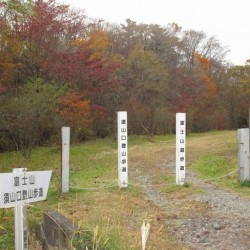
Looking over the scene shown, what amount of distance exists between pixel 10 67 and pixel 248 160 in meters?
10.5

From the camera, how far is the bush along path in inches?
204

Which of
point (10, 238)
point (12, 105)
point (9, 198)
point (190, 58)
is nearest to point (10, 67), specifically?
point (12, 105)

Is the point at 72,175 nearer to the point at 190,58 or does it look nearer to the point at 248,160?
the point at 248,160

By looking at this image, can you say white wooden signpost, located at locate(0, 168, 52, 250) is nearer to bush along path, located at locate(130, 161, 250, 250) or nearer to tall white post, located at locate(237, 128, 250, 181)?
bush along path, located at locate(130, 161, 250, 250)

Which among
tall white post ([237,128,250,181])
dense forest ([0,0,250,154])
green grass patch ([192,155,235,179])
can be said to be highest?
dense forest ([0,0,250,154])

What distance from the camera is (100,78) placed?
19.8m

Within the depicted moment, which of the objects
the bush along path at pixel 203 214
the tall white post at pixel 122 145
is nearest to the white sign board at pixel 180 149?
the bush along path at pixel 203 214

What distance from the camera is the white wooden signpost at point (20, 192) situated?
10.7 feet

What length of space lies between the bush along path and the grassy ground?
15 cm

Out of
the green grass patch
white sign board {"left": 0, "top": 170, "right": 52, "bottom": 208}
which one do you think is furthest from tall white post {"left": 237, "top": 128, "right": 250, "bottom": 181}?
white sign board {"left": 0, "top": 170, "right": 52, "bottom": 208}

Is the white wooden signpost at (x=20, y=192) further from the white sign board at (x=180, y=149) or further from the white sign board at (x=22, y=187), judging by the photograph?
the white sign board at (x=180, y=149)

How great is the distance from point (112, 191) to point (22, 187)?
5.02 metres

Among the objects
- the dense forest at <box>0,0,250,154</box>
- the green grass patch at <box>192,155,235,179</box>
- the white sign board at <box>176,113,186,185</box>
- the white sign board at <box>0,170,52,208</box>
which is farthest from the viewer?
the dense forest at <box>0,0,250,154</box>

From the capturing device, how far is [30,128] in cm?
1609
